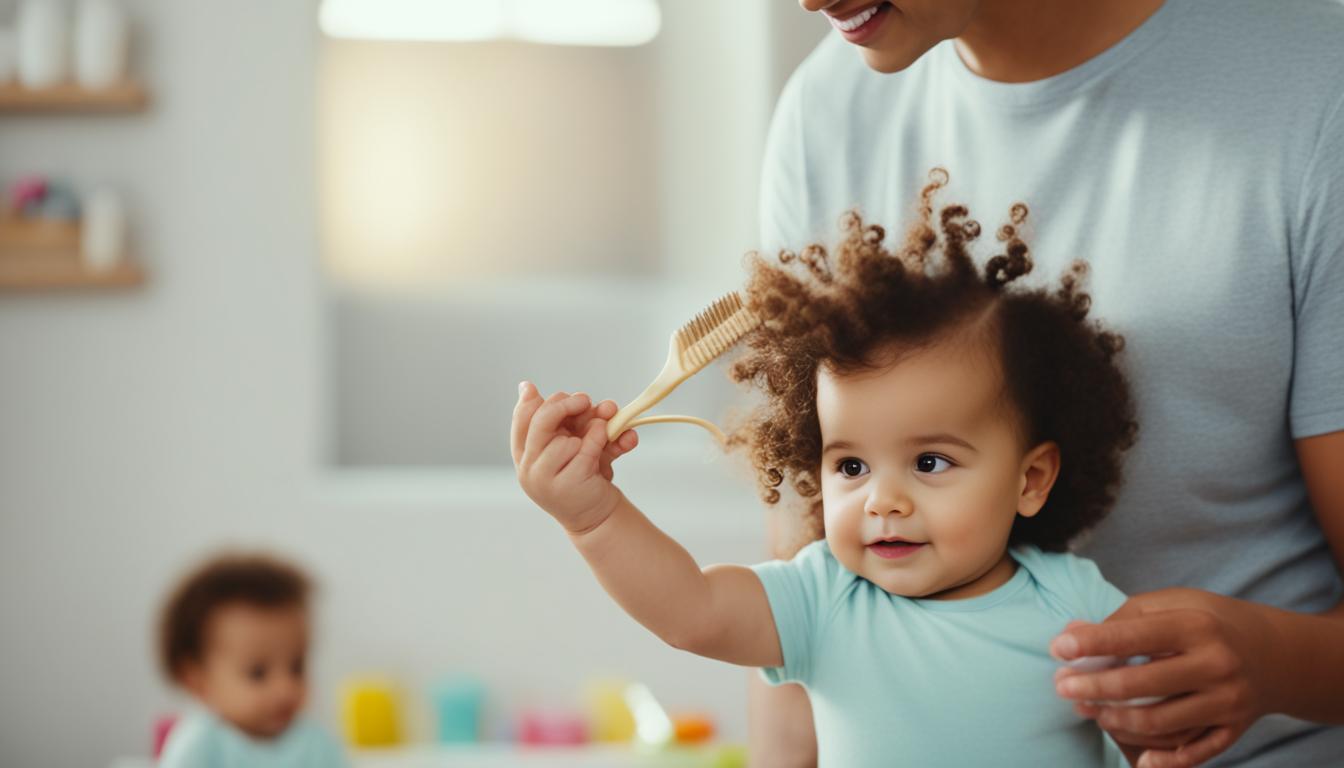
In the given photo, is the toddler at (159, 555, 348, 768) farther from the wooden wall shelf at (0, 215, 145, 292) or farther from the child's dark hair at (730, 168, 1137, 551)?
the child's dark hair at (730, 168, 1137, 551)

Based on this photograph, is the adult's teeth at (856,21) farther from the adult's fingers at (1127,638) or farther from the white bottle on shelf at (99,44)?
the white bottle on shelf at (99,44)

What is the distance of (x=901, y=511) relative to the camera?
88 centimetres

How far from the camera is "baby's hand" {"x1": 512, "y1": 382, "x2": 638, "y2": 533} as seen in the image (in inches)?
32.9

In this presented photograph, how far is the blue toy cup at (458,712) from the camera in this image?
107 inches

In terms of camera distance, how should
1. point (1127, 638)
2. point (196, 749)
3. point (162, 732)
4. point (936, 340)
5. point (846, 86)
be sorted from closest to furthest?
point (1127, 638)
point (936, 340)
point (846, 86)
point (196, 749)
point (162, 732)

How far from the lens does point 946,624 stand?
0.90m

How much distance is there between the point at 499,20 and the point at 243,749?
5.72ft

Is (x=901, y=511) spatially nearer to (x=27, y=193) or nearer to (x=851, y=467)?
(x=851, y=467)

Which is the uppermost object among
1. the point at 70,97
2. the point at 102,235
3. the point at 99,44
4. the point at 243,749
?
the point at 99,44

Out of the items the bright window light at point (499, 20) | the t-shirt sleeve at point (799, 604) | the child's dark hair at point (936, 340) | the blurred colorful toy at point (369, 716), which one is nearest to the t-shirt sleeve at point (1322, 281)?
the child's dark hair at point (936, 340)

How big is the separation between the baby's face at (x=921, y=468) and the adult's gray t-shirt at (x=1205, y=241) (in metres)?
0.18

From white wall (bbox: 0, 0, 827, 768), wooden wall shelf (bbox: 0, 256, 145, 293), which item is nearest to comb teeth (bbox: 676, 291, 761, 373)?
white wall (bbox: 0, 0, 827, 768)

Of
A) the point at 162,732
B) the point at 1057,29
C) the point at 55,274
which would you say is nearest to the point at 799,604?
the point at 1057,29

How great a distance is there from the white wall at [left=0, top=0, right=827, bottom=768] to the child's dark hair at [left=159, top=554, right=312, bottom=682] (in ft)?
2.47
